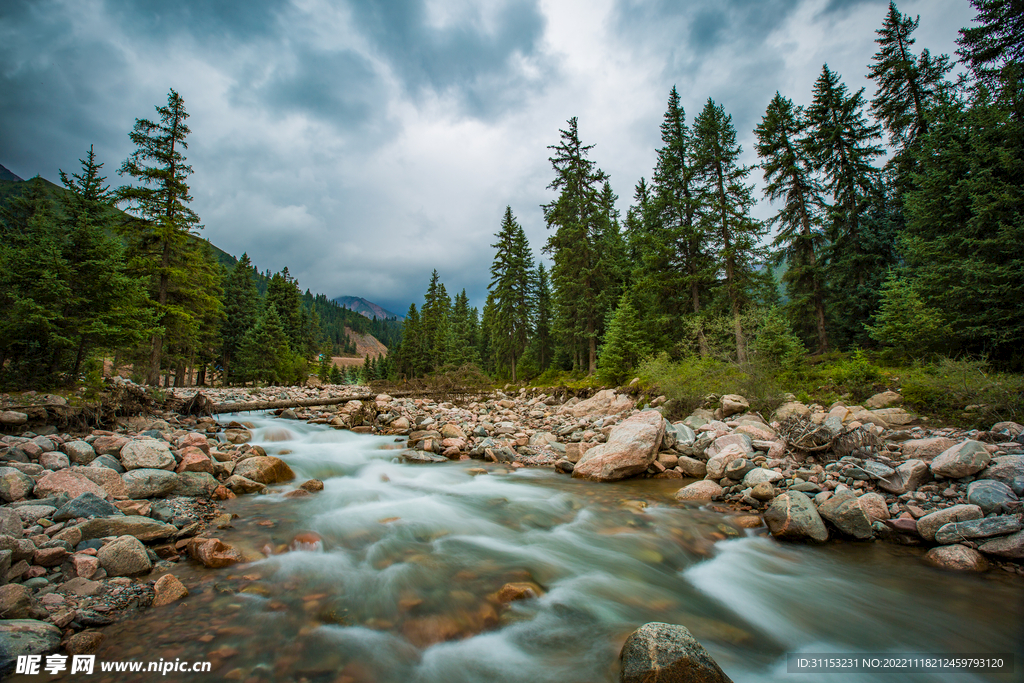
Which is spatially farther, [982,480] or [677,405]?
[677,405]

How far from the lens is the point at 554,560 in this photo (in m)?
4.72

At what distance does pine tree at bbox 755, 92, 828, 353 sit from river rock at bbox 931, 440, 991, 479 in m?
19.3

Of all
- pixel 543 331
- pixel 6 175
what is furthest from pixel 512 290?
pixel 6 175

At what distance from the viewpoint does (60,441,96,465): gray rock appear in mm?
5570

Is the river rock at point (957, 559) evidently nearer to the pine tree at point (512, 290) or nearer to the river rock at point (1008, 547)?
the river rock at point (1008, 547)

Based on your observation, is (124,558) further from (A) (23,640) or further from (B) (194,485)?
(B) (194,485)

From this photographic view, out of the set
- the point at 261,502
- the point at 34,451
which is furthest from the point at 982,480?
the point at 34,451

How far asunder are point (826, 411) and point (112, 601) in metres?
13.6

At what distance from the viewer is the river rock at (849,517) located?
15.6 ft

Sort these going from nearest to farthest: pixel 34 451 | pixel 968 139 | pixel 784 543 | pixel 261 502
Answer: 1. pixel 784 543
2. pixel 34 451
3. pixel 261 502
4. pixel 968 139

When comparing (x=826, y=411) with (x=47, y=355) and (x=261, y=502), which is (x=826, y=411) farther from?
(x=47, y=355)

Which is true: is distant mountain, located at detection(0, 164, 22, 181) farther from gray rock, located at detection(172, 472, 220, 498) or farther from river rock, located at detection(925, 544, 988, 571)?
river rock, located at detection(925, 544, 988, 571)

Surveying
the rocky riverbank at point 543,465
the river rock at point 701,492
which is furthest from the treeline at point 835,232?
the river rock at point 701,492

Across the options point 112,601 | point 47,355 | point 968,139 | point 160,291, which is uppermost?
point 968,139
